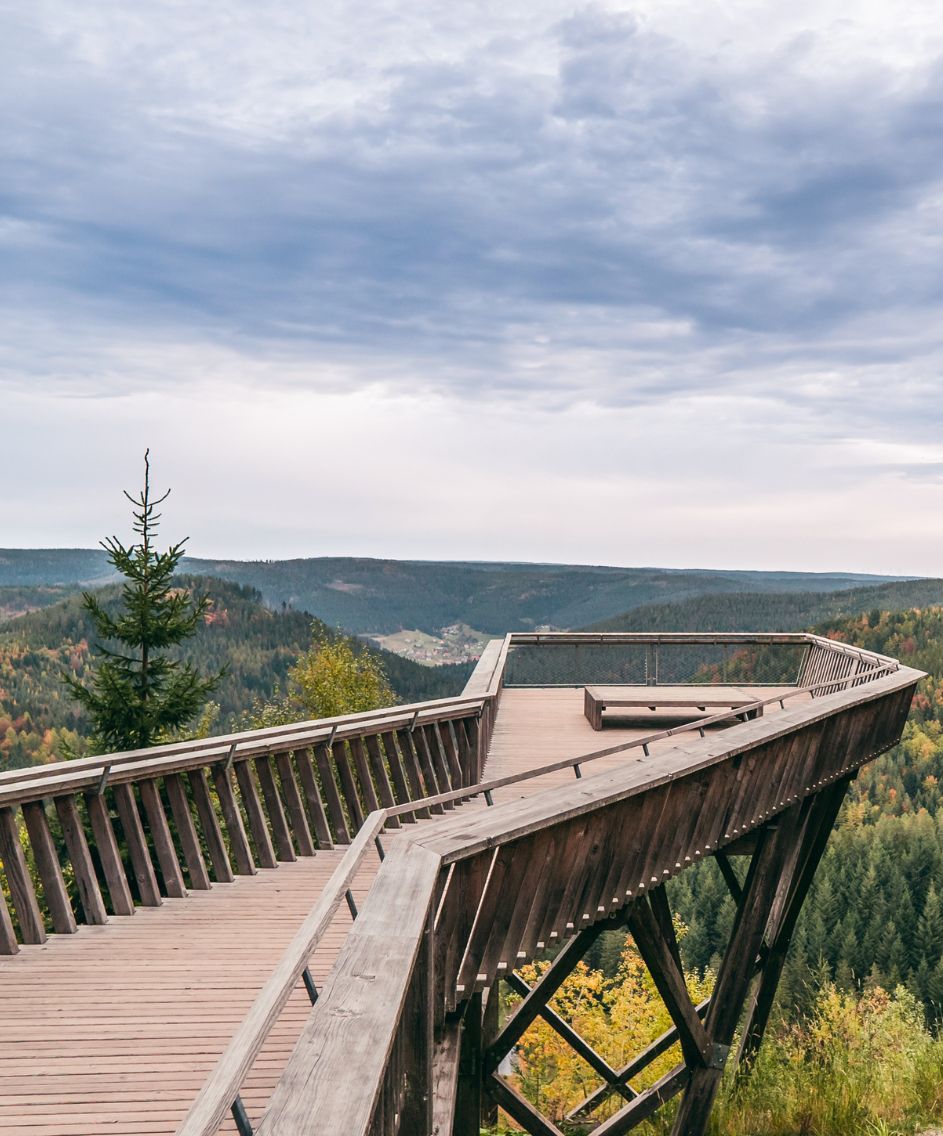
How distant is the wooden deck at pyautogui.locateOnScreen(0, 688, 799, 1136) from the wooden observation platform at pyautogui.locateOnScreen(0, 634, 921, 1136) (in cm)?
1

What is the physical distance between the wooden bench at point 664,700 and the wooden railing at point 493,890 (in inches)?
152

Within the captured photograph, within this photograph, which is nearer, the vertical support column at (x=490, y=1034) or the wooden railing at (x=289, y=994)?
the wooden railing at (x=289, y=994)

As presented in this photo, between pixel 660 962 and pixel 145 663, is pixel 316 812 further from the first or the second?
pixel 145 663

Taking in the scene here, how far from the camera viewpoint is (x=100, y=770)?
619 cm

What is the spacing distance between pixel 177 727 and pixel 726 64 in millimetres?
15863

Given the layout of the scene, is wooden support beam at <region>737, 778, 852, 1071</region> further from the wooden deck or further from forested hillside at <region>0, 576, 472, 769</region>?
forested hillside at <region>0, 576, 472, 769</region>

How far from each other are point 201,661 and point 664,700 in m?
125

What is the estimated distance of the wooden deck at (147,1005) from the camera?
12.4ft

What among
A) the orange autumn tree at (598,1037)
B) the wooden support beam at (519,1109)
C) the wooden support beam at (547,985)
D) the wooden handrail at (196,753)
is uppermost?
the wooden handrail at (196,753)

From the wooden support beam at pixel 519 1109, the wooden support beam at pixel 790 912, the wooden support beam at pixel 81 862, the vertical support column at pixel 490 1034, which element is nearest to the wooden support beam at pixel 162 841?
the wooden support beam at pixel 81 862

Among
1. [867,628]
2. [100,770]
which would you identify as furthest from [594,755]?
[867,628]

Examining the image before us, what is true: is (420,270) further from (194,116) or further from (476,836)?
(476,836)

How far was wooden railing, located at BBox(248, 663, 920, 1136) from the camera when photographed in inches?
87.7

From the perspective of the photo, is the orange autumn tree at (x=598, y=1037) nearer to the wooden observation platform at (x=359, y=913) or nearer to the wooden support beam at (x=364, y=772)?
Result: the wooden observation platform at (x=359, y=913)
